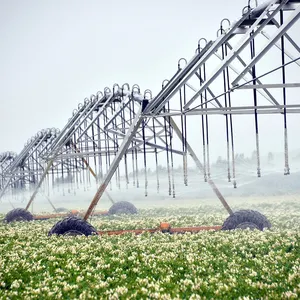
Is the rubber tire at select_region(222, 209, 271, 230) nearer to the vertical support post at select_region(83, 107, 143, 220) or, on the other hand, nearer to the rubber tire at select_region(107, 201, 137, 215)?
the vertical support post at select_region(83, 107, 143, 220)

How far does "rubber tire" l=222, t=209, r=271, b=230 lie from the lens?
19.2m

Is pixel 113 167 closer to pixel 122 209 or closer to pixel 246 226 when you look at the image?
pixel 246 226

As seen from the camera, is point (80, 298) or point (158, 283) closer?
point (80, 298)

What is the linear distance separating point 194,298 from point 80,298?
2425 millimetres

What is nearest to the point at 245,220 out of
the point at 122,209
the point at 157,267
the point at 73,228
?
the point at 73,228

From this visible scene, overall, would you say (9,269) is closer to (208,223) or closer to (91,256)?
(91,256)

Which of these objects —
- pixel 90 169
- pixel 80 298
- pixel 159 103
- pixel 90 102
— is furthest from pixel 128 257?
pixel 90 169

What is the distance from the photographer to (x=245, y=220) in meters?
19.3

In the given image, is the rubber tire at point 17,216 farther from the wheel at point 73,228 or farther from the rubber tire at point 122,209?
the wheel at point 73,228

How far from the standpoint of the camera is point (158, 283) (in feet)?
33.2

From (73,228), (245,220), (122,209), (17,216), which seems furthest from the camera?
(122,209)

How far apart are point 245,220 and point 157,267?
8485mm

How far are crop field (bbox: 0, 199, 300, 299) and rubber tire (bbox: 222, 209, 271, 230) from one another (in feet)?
4.43

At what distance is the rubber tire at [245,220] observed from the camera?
19156mm
